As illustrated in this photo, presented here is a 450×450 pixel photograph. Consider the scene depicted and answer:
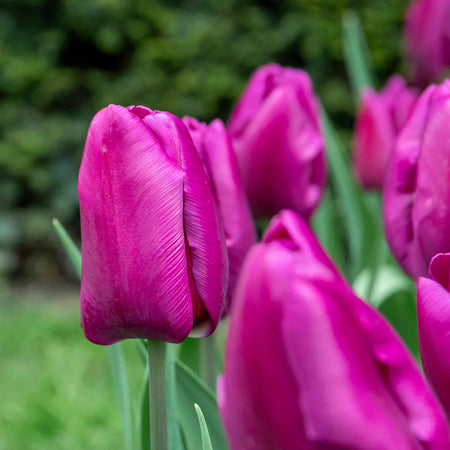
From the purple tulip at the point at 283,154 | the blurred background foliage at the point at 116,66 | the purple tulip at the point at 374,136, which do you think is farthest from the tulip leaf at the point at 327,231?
the blurred background foliage at the point at 116,66

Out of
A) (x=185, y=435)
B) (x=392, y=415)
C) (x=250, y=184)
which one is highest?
(x=392, y=415)

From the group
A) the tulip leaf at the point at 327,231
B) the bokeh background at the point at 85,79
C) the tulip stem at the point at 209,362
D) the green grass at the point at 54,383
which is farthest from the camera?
the bokeh background at the point at 85,79

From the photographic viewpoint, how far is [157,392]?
53 cm

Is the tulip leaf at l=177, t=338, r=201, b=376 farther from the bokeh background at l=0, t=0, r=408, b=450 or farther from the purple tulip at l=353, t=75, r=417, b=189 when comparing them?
the bokeh background at l=0, t=0, r=408, b=450

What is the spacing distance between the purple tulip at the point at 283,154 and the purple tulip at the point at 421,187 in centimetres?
19

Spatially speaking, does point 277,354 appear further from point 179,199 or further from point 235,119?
point 235,119

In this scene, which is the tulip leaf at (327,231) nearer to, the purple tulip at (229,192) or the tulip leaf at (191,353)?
the tulip leaf at (191,353)

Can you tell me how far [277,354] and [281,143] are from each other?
507 mm

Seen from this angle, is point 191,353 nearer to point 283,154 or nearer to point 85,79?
point 283,154

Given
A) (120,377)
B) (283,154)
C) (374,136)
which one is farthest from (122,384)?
(374,136)

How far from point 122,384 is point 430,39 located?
2.56 feet

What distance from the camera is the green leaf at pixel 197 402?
2.00ft

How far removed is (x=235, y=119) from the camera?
886 mm

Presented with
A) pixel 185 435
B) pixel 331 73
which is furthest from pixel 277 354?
pixel 331 73
